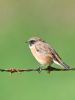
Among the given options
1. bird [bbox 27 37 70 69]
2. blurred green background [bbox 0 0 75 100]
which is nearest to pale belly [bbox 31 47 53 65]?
bird [bbox 27 37 70 69]

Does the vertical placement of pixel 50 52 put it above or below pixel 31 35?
below

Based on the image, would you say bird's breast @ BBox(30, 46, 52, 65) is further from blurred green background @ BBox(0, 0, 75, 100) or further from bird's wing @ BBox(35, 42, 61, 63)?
blurred green background @ BBox(0, 0, 75, 100)

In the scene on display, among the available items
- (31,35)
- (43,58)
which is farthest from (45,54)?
(31,35)

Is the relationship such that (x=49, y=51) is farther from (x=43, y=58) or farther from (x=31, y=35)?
(x=31, y=35)

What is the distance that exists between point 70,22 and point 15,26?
1636 mm

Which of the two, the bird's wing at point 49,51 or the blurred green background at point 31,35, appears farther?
the blurred green background at point 31,35

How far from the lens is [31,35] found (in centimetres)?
2331

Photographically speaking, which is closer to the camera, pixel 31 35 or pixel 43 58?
pixel 43 58

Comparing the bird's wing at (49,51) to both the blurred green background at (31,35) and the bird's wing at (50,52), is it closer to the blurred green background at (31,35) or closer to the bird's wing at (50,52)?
the bird's wing at (50,52)

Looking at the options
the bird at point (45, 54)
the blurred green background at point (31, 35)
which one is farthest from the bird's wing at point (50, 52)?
the blurred green background at point (31, 35)

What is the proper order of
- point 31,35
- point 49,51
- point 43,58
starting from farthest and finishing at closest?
point 31,35
point 43,58
point 49,51

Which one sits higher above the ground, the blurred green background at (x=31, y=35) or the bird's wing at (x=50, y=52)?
the blurred green background at (x=31, y=35)

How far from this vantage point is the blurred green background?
19297 mm

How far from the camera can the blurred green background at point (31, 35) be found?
19297mm
